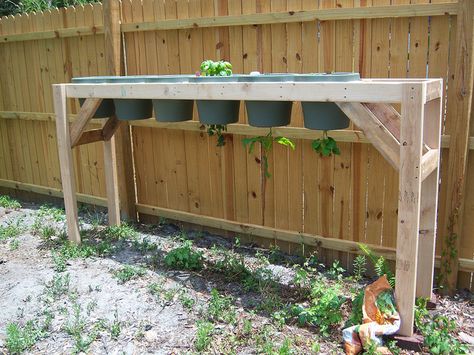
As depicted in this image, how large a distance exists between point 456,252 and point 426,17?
1.62 meters

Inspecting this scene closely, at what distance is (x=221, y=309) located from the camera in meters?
3.48

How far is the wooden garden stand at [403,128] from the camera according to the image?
286 centimetres

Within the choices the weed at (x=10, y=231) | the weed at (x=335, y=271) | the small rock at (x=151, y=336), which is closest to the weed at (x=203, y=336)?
the small rock at (x=151, y=336)

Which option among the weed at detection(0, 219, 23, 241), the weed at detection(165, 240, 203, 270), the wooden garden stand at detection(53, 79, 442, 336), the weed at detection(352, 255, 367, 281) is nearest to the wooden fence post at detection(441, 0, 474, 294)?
the wooden garden stand at detection(53, 79, 442, 336)

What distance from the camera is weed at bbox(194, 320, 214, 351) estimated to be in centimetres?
310

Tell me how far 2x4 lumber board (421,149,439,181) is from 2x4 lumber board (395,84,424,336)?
12cm

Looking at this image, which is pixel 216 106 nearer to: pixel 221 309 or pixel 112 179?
pixel 221 309

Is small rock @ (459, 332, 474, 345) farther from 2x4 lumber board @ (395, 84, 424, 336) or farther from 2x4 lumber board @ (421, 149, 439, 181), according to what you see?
2x4 lumber board @ (421, 149, 439, 181)

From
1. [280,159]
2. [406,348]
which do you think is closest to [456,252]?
[406,348]

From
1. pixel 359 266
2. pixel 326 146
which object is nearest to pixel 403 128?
pixel 326 146

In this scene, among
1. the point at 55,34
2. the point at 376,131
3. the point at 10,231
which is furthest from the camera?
the point at 55,34

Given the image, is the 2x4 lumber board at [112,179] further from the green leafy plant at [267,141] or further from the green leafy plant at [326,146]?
the green leafy plant at [326,146]

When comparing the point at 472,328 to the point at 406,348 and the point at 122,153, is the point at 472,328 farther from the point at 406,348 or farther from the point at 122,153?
the point at 122,153

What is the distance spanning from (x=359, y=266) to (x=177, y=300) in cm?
134
